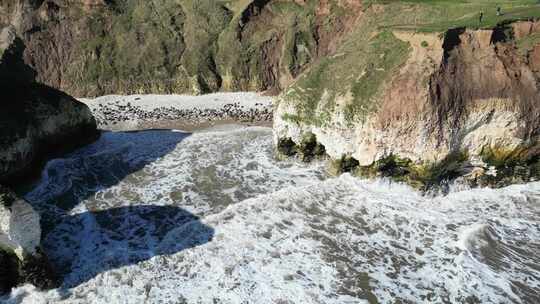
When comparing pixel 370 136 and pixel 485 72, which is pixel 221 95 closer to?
pixel 370 136

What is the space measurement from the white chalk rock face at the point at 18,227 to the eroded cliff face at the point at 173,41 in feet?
95.2

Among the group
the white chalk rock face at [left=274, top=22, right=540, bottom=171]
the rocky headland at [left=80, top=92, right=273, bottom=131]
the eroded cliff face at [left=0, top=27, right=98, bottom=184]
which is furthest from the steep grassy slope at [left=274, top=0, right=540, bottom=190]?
the eroded cliff face at [left=0, top=27, right=98, bottom=184]

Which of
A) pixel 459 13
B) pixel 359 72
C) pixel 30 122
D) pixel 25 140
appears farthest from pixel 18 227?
pixel 459 13

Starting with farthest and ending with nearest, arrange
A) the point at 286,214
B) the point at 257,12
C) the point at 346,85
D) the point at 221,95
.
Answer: the point at 257,12, the point at 221,95, the point at 346,85, the point at 286,214

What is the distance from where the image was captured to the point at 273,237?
1872cm

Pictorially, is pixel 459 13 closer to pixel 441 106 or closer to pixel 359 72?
pixel 359 72

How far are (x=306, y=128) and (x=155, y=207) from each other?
10.3 meters

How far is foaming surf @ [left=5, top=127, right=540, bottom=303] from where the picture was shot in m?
15.9

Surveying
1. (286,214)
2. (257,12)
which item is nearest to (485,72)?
(286,214)

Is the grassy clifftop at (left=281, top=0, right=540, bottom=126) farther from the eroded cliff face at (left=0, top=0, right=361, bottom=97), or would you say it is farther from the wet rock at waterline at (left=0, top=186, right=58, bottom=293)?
the wet rock at waterline at (left=0, top=186, right=58, bottom=293)

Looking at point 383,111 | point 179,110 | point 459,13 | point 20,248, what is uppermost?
point 459,13

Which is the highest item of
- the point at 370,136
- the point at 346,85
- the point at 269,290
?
the point at 346,85

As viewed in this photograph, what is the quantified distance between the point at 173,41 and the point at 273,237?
111 feet

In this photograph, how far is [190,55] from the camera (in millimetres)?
45406
